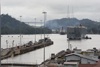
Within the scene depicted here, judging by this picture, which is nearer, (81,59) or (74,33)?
(81,59)

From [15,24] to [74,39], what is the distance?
1861 inches

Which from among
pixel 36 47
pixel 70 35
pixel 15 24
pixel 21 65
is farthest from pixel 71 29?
pixel 15 24

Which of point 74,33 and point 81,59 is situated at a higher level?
point 74,33

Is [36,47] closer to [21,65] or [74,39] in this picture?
[21,65]

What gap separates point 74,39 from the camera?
1679 inches

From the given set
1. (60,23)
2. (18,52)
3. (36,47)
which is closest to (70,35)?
(36,47)

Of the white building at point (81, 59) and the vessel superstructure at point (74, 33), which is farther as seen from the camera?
the vessel superstructure at point (74, 33)

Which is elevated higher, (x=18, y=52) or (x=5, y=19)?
(x=5, y=19)

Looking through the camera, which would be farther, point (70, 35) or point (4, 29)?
point (4, 29)

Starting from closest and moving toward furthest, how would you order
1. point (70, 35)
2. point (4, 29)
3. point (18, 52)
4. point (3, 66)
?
point (3, 66) → point (18, 52) → point (70, 35) → point (4, 29)

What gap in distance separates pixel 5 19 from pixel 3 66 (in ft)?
257

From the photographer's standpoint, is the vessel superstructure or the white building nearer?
the white building

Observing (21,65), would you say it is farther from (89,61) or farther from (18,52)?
(18,52)

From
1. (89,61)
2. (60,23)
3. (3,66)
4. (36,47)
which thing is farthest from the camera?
(60,23)
